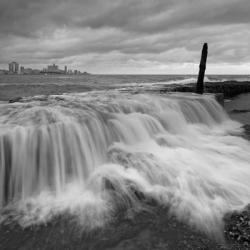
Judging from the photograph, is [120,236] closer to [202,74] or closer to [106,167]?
[106,167]

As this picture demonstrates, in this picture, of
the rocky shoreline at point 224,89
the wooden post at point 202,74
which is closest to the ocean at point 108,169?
the wooden post at point 202,74

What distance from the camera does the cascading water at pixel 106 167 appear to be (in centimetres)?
462

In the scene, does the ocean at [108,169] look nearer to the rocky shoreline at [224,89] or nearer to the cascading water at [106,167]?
the cascading water at [106,167]

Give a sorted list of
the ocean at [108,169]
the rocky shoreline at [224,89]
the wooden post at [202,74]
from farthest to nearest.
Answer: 1. the rocky shoreline at [224,89]
2. the wooden post at [202,74]
3. the ocean at [108,169]

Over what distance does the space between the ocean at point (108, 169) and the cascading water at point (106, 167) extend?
2cm

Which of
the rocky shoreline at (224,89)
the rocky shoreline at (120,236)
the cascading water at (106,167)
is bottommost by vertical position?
the rocky shoreline at (120,236)

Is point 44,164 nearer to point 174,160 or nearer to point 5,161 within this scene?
point 5,161

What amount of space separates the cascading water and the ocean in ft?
0.07

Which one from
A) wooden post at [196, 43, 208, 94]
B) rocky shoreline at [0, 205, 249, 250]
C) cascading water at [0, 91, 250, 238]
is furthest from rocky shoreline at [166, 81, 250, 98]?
rocky shoreline at [0, 205, 249, 250]

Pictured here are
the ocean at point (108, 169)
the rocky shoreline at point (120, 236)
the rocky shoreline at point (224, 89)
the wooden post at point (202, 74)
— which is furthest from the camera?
the rocky shoreline at point (224, 89)

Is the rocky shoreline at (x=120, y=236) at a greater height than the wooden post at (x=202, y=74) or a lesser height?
lesser

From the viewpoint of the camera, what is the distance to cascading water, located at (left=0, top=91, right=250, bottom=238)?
462cm

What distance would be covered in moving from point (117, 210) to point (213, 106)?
11.3 meters

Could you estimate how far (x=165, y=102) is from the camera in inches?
478
